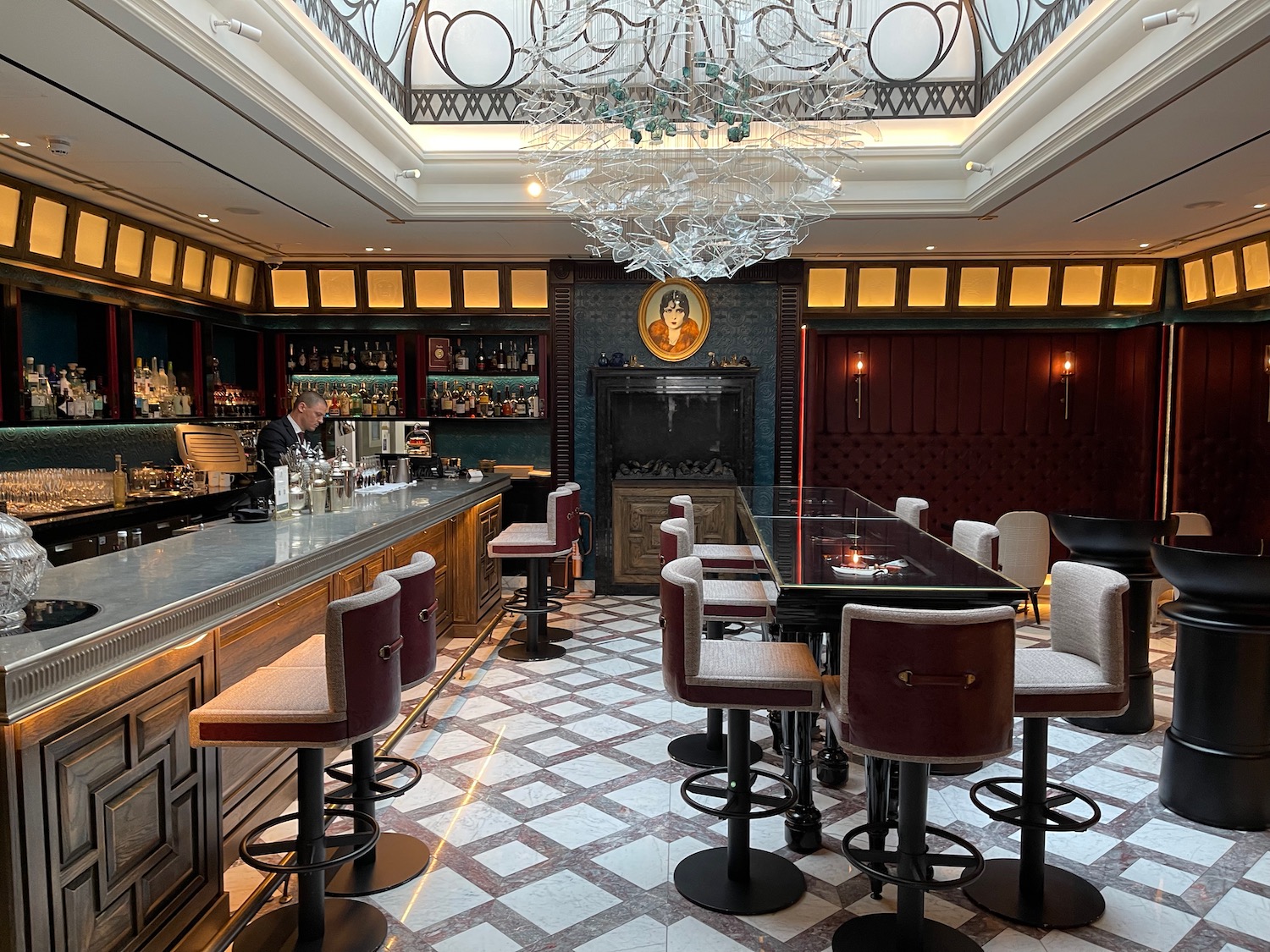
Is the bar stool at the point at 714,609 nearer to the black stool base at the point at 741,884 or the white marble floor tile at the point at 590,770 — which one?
the white marble floor tile at the point at 590,770

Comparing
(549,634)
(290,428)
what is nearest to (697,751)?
(549,634)

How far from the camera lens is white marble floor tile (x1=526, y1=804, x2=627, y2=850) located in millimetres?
3490

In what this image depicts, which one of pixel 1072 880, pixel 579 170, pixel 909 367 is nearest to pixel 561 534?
pixel 579 170

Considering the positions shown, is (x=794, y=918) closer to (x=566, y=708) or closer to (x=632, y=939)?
(x=632, y=939)

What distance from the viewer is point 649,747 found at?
448 cm

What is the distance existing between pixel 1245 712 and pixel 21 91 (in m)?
5.89

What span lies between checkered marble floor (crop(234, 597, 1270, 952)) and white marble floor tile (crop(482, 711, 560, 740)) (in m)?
0.01

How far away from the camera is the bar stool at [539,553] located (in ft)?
19.4

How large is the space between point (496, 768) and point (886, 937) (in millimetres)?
2051

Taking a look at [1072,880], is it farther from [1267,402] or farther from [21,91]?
[1267,402]

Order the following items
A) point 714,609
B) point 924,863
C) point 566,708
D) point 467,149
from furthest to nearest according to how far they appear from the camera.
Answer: point 467,149
point 566,708
point 714,609
point 924,863

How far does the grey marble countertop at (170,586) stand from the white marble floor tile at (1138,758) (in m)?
3.84

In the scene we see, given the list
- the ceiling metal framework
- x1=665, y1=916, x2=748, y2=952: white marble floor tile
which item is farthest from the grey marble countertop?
the ceiling metal framework

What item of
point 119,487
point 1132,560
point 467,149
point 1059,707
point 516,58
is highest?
point 516,58
